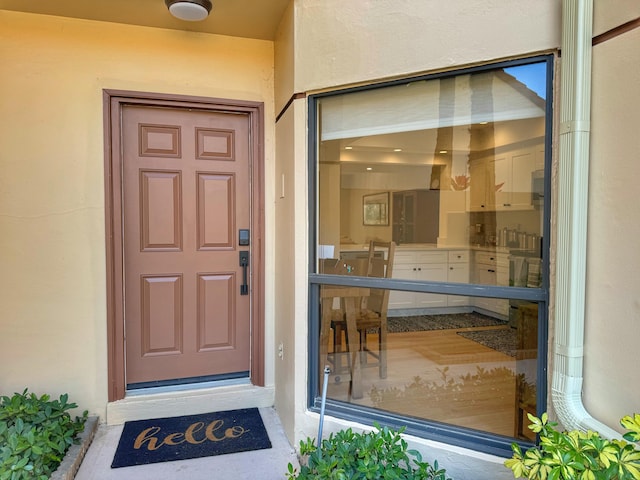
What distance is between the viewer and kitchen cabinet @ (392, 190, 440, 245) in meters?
2.14

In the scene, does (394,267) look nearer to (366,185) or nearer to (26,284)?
(366,185)

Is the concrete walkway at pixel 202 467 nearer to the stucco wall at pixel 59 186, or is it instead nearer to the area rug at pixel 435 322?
the stucco wall at pixel 59 186

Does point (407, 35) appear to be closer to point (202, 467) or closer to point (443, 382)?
point (443, 382)

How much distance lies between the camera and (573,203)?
150cm

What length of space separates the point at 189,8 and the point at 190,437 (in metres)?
2.42

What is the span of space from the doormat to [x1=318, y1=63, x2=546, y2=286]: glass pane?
3.64ft

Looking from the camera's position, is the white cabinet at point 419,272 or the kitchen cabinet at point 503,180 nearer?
the kitchen cabinet at point 503,180

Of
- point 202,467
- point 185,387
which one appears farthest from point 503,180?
point 185,387

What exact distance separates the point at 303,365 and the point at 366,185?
105 cm

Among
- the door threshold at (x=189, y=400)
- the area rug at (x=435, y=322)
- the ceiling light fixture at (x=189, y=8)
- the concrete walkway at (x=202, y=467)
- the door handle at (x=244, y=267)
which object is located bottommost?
the concrete walkway at (x=202, y=467)

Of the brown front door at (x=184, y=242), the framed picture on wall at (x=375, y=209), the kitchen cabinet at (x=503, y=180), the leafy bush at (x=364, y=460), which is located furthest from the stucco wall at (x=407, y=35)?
the leafy bush at (x=364, y=460)

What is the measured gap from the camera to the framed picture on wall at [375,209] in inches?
87.8

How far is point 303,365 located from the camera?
7.32ft

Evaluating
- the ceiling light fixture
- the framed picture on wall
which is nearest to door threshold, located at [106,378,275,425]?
the framed picture on wall
